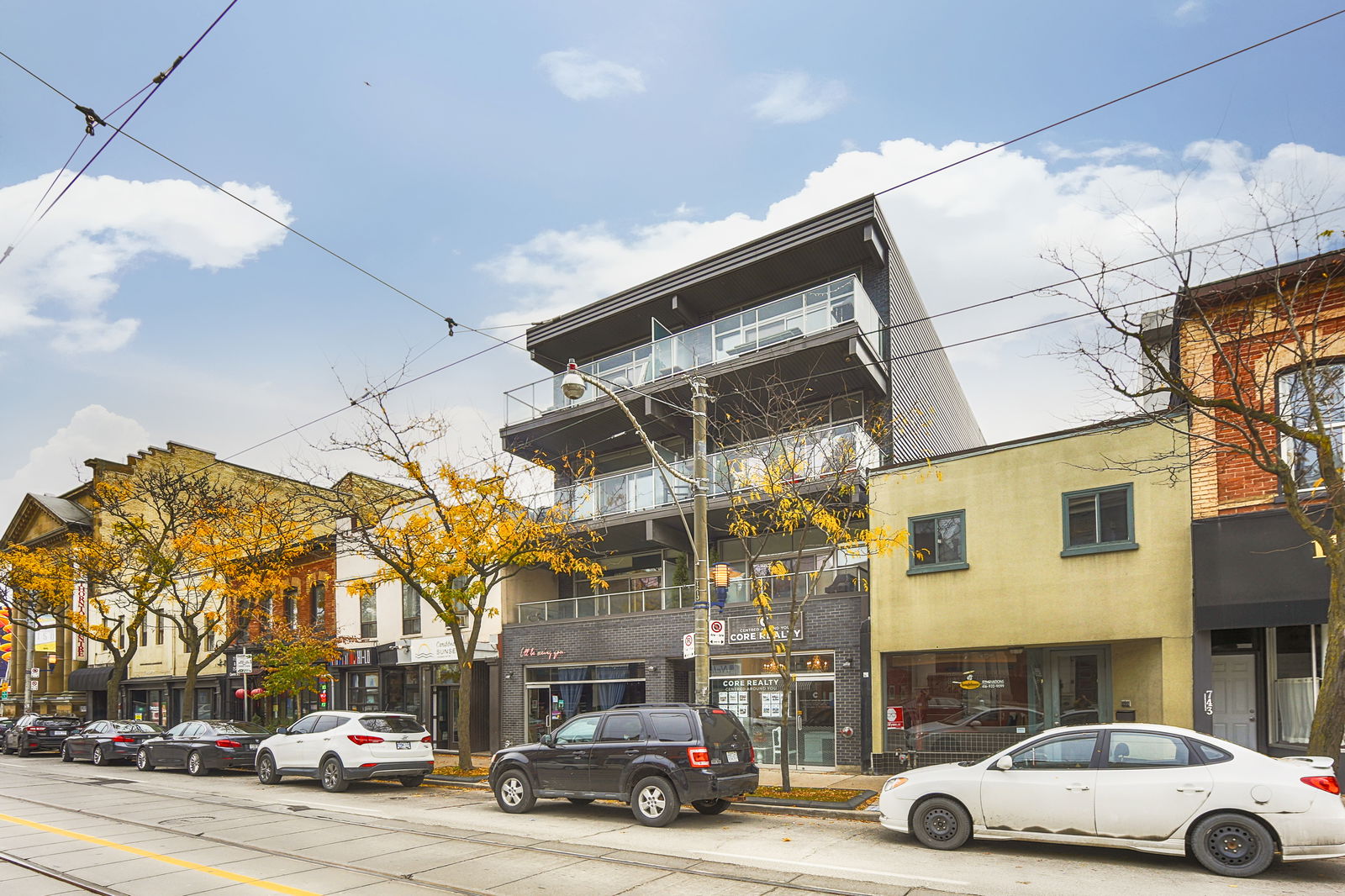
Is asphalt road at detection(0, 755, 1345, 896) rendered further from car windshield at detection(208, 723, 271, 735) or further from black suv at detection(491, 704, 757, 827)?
car windshield at detection(208, 723, 271, 735)

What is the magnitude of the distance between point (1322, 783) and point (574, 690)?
18326mm

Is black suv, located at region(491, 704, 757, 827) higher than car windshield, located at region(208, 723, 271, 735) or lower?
higher

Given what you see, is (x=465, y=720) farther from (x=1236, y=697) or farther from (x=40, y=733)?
(x=40, y=733)

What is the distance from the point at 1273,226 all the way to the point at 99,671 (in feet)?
155

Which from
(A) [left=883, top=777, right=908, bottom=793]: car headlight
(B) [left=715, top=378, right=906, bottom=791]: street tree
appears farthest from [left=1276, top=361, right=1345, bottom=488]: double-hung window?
(A) [left=883, top=777, right=908, bottom=793]: car headlight

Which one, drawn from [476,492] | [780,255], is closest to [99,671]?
[476,492]

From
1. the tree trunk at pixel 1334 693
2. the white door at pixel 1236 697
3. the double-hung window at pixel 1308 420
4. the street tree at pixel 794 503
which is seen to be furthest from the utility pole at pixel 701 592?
the double-hung window at pixel 1308 420

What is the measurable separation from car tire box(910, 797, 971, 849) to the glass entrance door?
7173 millimetres

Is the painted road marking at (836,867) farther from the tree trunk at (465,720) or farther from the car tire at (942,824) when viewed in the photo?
the tree trunk at (465,720)

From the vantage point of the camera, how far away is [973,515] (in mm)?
18328

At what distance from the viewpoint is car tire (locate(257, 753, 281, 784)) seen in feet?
67.1

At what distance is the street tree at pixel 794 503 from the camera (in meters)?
17.0

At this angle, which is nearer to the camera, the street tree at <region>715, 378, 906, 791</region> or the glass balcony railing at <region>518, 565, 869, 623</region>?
the street tree at <region>715, 378, 906, 791</region>

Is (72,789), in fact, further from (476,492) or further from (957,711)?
(957,711)
